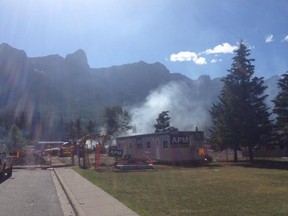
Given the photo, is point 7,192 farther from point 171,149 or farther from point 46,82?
point 46,82

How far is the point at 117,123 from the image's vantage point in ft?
358

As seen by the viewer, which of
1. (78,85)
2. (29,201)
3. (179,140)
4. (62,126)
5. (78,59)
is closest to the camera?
(29,201)

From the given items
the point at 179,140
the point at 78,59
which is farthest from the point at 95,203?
the point at 78,59

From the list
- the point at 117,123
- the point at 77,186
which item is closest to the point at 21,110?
the point at 117,123

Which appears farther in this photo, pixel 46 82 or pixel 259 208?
pixel 46 82

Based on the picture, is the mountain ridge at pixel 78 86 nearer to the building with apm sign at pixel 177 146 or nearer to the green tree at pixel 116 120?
the green tree at pixel 116 120

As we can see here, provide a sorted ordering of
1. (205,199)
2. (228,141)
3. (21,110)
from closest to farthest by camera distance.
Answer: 1. (205,199)
2. (228,141)
3. (21,110)

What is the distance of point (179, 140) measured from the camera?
38.9 meters

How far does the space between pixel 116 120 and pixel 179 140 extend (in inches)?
2793

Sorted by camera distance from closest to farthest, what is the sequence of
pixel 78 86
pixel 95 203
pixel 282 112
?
pixel 95 203, pixel 282 112, pixel 78 86

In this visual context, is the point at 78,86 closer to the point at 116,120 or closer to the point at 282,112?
the point at 116,120

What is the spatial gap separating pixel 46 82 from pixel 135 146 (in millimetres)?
121616

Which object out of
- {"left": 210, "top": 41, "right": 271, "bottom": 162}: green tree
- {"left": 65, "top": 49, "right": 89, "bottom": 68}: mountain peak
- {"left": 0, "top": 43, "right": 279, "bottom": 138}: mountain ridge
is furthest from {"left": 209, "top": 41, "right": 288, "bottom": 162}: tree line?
{"left": 65, "top": 49, "right": 89, "bottom": 68}: mountain peak

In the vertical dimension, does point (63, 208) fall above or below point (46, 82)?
below
